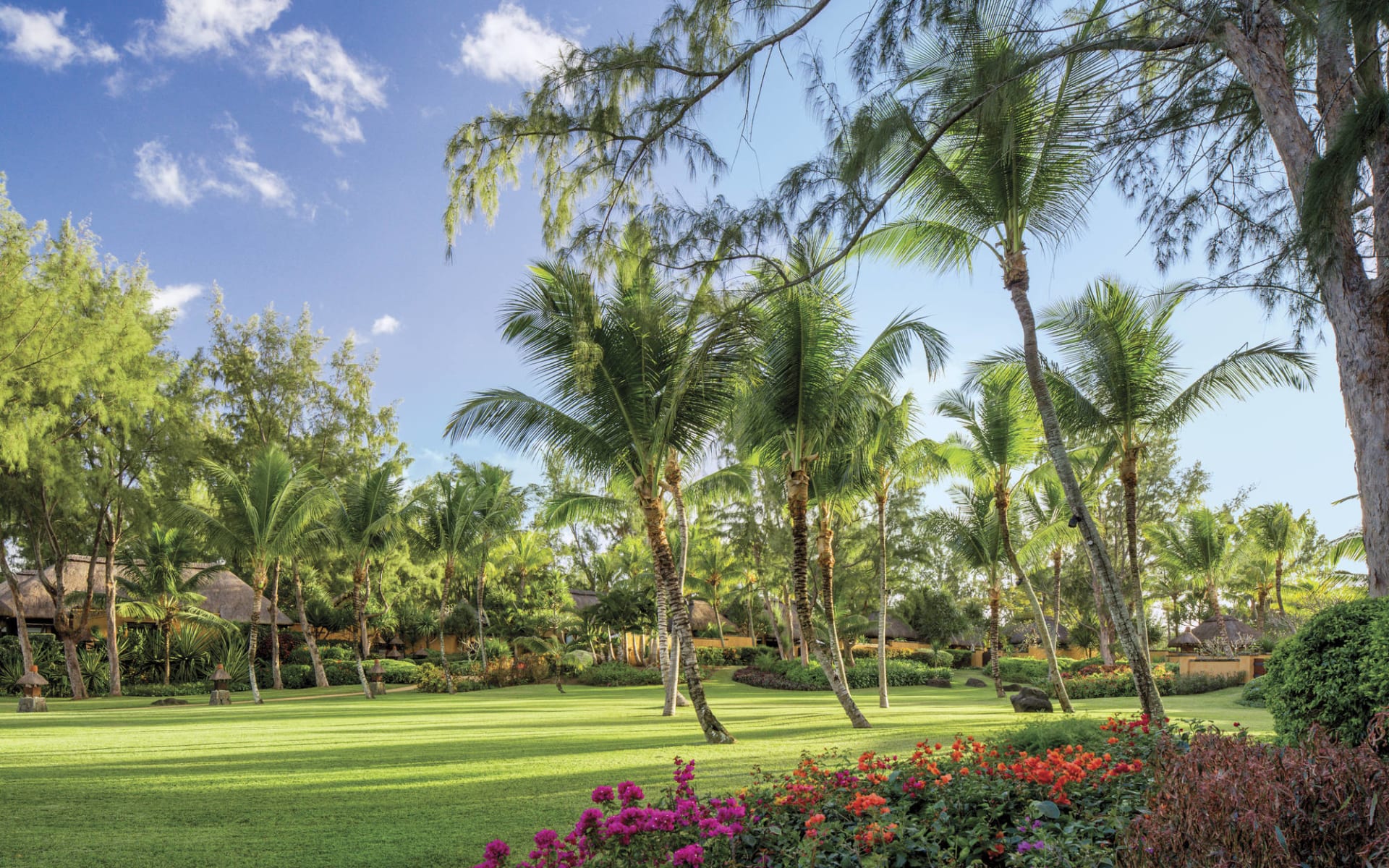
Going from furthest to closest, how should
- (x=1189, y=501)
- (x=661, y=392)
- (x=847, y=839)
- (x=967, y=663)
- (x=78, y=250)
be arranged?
(x=967, y=663), (x=1189, y=501), (x=78, y=250), (x=661, y=392), (x=847, y=839)

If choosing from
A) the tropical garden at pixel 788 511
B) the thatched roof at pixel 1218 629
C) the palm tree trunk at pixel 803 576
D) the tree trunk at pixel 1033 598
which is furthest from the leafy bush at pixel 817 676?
the thatched roof at pixel 1218 629

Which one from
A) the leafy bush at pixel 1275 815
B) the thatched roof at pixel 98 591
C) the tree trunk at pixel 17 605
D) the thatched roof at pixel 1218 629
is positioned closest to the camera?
the leafy bush at pixel 1275 815

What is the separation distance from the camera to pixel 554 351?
436 inches

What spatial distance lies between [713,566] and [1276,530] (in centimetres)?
2107

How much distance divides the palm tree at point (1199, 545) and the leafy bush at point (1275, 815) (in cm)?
2768

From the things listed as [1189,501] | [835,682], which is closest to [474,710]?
[835,682]

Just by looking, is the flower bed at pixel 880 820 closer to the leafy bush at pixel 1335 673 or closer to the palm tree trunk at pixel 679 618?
the leafy bush at pixel 1335 673

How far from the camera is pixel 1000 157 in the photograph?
28.4 ft

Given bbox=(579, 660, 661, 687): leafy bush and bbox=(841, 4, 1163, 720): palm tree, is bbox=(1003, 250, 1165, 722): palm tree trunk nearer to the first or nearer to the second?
bbox=(841, 4, 1163, 720): palm tree

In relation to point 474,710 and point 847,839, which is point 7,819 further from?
point 474,710

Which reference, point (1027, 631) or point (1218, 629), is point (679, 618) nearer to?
point (1218, 629)

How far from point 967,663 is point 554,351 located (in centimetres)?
3379

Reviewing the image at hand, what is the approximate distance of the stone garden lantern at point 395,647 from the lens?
38416 mm

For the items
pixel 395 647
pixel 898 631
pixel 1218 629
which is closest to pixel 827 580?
pixel 898 631
